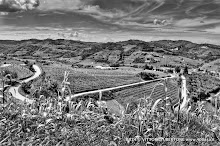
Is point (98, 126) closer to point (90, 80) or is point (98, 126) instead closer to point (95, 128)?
point (95, 128)

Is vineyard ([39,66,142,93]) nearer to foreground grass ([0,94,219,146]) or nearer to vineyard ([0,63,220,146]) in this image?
vineyard ([0,63,220,146])

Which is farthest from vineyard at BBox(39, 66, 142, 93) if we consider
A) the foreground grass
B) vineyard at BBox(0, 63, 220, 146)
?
the foreground grass

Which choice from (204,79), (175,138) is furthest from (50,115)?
(204,79)

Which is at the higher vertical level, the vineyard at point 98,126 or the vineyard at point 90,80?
the vineyard at point 98,126

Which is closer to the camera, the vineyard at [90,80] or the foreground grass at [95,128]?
the foreground grass at [95,128]

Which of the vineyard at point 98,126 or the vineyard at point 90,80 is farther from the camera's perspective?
the vineyard at point 90,80

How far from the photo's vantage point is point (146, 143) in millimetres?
5133

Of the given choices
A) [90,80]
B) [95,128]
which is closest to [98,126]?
[95,128]

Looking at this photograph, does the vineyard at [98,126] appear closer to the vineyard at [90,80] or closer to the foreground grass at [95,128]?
the foreground grass at [95,128]

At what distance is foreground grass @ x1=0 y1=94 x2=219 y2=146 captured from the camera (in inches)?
193

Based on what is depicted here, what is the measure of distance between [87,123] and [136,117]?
117 centimetres

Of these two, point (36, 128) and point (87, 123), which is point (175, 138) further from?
point (36, 128)

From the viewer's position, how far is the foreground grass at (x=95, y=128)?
4.90 meters

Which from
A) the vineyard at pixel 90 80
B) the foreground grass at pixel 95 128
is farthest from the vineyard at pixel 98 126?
the vineyard at pixel 90 80
